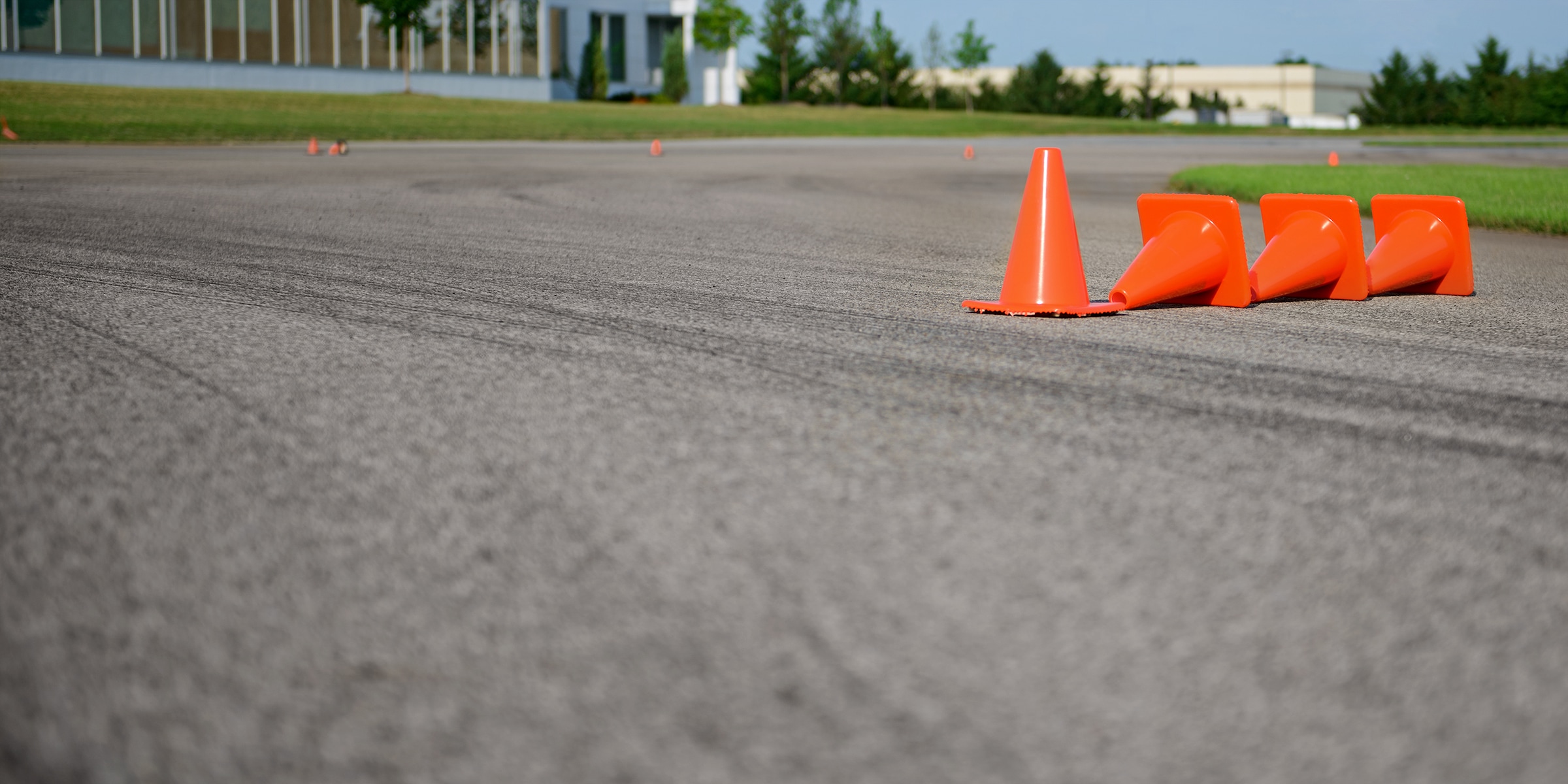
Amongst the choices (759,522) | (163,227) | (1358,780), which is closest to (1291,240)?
(759,522)

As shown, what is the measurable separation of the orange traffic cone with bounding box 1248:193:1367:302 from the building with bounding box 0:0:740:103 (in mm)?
51596

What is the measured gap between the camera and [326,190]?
14227mm

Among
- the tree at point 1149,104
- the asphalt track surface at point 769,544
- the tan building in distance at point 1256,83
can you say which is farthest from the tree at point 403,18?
the tan building in distance at point 1256,83

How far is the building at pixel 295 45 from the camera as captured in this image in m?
51.5

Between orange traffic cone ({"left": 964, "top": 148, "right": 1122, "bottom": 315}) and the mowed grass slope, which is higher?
the mowed grass slope

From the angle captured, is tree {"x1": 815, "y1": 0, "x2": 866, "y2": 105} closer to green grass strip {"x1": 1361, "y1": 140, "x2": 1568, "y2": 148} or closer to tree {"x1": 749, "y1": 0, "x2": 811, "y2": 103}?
tree {"x1": 749, "y1": 0, "x2": 811, "y2": 103}

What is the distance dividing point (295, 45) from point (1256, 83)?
100200mm

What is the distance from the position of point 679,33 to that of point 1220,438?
249 feet

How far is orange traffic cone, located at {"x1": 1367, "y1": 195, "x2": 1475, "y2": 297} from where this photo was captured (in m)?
7.45

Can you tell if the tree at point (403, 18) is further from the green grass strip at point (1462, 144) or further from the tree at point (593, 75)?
the green grass strip at point (1462, 144)

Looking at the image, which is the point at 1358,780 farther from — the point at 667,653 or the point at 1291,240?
the point at 1291,240

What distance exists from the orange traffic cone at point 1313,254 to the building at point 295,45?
169 feet

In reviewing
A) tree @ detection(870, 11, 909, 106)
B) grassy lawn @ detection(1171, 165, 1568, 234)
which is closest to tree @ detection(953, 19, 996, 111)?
tree @ detection(870, 11, 909, 106)

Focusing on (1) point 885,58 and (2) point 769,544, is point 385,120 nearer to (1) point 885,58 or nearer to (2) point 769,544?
(2) point 769,544
